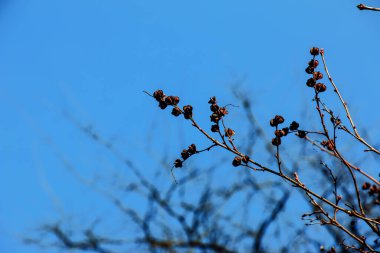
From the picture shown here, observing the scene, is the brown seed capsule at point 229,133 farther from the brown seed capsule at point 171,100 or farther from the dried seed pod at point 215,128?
the brown seed capsule at point 171,100

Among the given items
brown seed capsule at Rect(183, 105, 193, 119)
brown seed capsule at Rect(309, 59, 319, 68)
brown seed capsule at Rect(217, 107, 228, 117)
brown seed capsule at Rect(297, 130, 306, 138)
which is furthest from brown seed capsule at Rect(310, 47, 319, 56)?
brown seed capsule at Rect(183, 105, 193, 119)

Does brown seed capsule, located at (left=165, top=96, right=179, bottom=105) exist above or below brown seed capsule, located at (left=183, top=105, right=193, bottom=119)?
above

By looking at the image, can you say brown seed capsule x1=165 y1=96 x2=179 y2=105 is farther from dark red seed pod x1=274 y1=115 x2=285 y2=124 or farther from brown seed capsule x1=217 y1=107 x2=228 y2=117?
dark red seed pod x1=274 y1=115 x2=285 y2=124

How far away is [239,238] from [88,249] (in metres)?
2.39

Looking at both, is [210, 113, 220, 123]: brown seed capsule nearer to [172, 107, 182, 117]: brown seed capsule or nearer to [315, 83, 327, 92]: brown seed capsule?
[172, 107, 182, 117]: brown seed capsule

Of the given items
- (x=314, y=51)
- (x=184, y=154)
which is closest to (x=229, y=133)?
(x=184, y=154)

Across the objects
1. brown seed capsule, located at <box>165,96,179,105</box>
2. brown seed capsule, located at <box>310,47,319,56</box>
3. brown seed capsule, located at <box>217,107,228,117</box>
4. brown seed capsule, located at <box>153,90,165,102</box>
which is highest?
brown seed capsule, located at <box>310,47,319,56</box>

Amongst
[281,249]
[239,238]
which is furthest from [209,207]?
[281,249]

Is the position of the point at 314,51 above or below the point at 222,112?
above

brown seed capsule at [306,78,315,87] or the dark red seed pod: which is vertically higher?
brown seed capsule at [306,78,315,87]

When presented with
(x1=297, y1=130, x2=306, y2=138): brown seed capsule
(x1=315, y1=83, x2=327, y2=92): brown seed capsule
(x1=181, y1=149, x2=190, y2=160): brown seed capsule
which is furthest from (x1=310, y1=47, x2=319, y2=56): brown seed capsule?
(x1=181, y1=149, x2=190, y2=160): brown seed capsule

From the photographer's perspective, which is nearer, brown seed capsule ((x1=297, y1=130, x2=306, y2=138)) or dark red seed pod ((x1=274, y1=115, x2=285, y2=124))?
dark red seed pod ((x1=274, y1=115, x2=285, y2=124))

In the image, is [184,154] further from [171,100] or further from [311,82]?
[311,82]

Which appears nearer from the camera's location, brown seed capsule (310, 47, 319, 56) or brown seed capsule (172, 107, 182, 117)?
brown seed capsule (172, 107, 182, 117)
